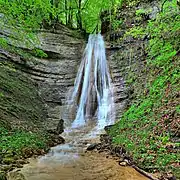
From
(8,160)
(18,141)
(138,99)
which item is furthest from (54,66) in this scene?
(8,160)

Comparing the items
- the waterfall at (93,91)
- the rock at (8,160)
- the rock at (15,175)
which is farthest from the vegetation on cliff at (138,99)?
the waterfall at (93,91)

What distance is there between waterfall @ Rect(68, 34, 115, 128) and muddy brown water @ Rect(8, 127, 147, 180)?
5.09 m

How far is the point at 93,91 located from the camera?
15.3 m

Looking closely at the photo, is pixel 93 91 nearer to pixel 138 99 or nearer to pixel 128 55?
pixel 128 55

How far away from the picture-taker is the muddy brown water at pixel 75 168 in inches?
198

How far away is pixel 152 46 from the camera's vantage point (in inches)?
531

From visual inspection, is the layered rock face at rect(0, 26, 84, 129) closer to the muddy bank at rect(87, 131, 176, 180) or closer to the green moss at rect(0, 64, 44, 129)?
the green moss at rect(0, 64, 44, 129)

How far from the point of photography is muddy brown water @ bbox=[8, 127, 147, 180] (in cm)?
504

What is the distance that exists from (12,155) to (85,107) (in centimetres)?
849

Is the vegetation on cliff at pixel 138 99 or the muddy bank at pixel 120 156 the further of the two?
the vegetation on cliff at pixel 138 99

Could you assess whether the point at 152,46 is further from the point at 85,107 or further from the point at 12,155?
the point at 12,155

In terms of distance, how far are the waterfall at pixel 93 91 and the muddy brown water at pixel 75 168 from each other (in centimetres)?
509

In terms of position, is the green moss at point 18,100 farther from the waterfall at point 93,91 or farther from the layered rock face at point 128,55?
the layered rock face at point 128,55

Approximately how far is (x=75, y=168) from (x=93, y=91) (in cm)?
962
